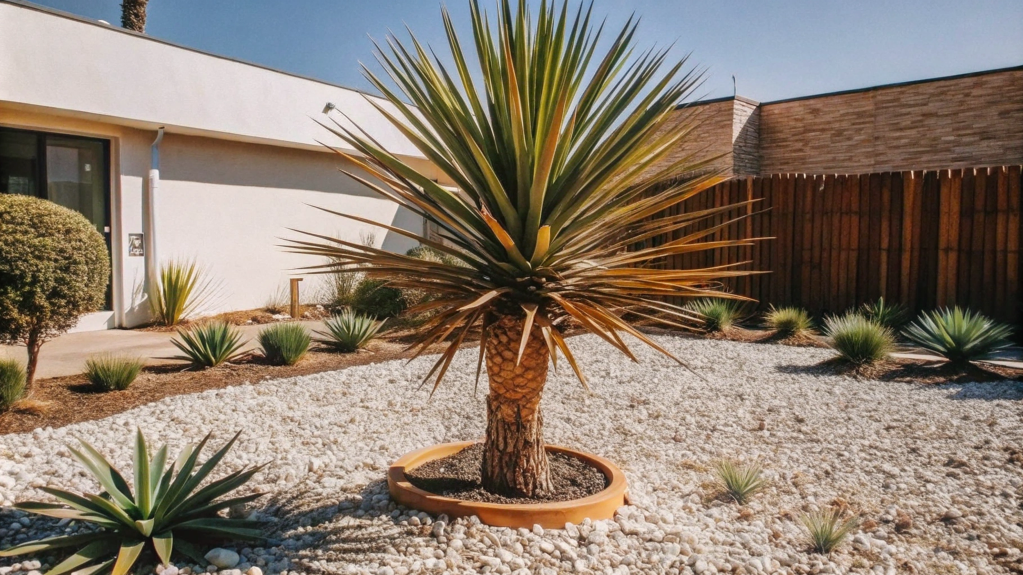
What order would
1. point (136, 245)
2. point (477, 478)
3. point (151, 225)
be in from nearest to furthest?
point (477, 478)
point (136, 245)
point (151, 225)

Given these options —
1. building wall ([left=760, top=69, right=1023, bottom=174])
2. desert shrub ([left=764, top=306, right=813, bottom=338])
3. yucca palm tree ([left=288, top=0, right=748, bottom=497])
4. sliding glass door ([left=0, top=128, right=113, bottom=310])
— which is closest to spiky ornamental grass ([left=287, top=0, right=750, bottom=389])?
yucca palm tree ([left=288, top=0, right=748, bottom=497])

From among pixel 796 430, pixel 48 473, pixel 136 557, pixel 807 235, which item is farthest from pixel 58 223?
pixel 807 235

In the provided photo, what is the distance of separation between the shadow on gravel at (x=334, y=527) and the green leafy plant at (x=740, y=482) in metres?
1.81

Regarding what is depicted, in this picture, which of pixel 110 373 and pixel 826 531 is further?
pixel 110 373

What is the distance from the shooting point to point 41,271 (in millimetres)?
5586

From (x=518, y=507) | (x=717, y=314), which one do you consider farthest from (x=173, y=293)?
(x=518, y=507)

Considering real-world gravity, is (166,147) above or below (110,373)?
above

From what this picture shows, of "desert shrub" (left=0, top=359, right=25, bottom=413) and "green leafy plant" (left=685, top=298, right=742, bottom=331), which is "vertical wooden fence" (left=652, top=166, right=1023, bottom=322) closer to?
"green leafy plant" (left=685, top=298, right=742, bottom=331)

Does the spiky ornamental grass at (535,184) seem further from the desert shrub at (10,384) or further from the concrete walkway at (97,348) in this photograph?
the concrete walkway at (97,348)

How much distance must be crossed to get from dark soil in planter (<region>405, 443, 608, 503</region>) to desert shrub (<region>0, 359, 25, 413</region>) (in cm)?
366

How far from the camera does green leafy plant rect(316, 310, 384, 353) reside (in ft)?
27.3

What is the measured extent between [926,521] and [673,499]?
1284mm

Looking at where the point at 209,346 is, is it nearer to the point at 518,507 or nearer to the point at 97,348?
the point at 97,348

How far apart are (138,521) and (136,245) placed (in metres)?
8.42
